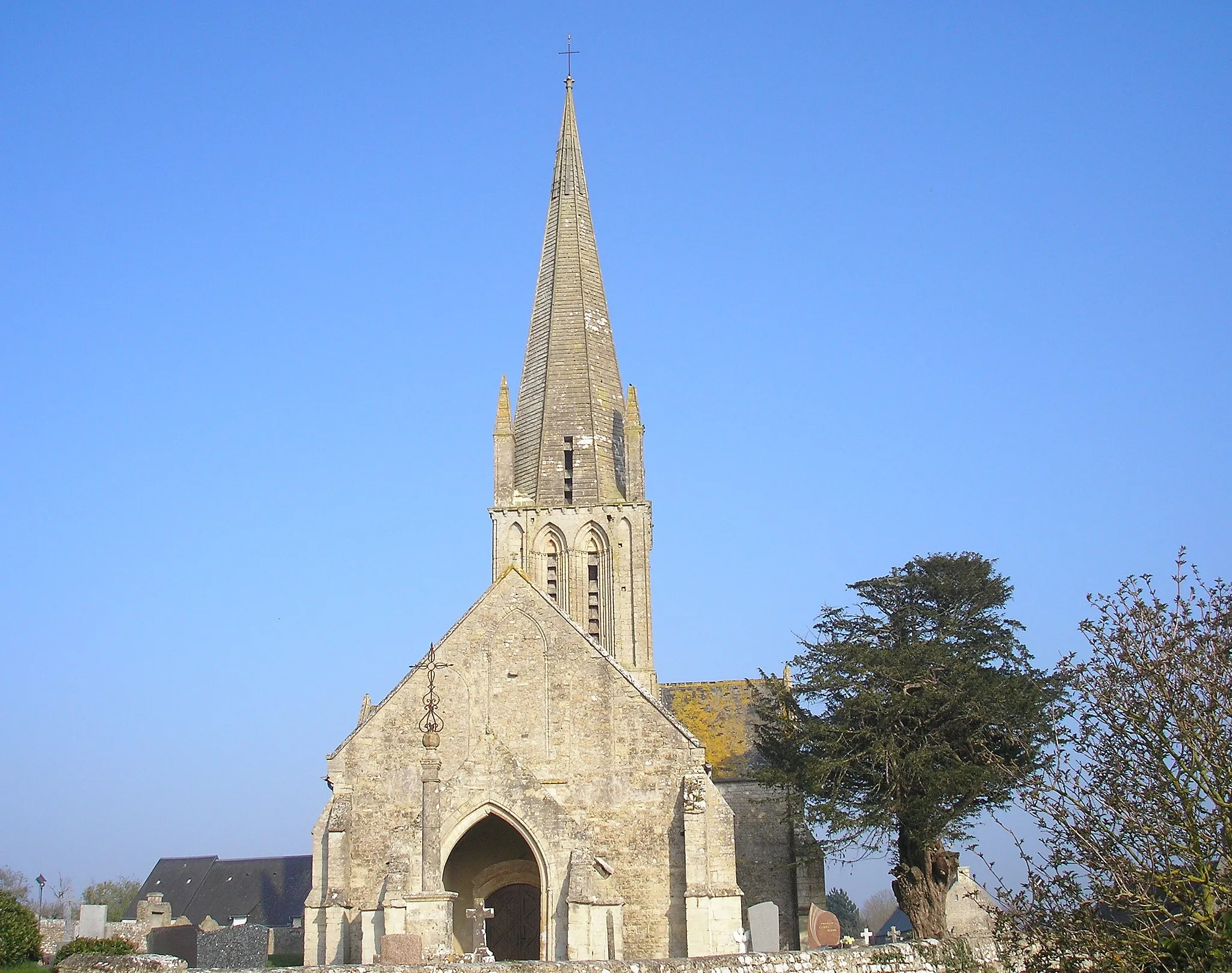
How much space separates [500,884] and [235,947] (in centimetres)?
973

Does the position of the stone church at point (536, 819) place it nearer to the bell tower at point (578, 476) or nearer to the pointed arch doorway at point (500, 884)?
the pointed arch doorway at point (500, 884)

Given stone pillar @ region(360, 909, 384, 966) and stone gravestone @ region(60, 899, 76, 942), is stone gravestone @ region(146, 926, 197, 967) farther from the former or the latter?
stone pillar @ region(360, 909, 384, 966)

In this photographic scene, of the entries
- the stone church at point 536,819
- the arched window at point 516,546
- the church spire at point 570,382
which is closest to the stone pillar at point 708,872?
the stone church at point 536,819

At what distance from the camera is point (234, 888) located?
169ft

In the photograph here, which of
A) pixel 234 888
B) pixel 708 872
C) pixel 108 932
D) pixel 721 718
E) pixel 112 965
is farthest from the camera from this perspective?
pixel 234 888

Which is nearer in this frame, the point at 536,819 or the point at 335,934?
the point at 536,819

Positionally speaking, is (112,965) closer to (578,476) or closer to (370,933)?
(370,933)

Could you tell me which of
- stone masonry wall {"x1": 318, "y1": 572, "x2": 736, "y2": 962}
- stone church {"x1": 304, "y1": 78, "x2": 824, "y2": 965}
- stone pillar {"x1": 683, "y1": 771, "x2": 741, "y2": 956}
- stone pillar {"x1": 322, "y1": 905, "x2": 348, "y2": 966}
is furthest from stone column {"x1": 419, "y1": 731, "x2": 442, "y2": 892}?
stone pillar {"x1": 683, "y1": 771, "x2": 741, "y2": 956}

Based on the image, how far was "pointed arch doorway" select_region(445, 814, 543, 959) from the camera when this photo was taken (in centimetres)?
2577

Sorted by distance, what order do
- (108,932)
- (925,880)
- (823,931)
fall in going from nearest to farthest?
(823,931) < (925,880) < (108,932)

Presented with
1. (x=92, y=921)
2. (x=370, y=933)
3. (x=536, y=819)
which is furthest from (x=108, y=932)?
(x=536, y=819)

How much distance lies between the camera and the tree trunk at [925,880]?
2403cm

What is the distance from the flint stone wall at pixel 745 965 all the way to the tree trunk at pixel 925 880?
36.2 feet

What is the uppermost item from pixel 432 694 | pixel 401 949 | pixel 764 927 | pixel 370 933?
pixel 432 694
